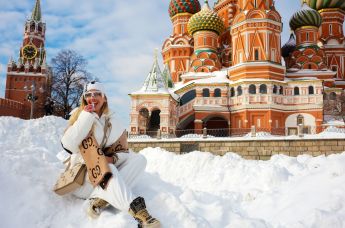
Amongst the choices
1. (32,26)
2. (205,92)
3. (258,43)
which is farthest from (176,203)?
(32,26)

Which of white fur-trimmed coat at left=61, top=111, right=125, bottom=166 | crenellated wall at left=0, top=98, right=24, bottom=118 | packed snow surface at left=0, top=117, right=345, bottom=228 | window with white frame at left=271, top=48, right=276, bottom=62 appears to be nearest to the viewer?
packed snow surface at left=0, top=117, right=345, bottom=228

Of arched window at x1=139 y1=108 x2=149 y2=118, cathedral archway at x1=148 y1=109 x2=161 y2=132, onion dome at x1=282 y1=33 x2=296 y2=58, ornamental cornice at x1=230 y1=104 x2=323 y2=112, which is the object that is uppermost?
onion dome at x1=282 y1=33 x2=296 y2=58

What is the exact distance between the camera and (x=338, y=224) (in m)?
3.76

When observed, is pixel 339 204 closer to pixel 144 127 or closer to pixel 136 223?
pixel 136 223

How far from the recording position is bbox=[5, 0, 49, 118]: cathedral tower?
4531cm

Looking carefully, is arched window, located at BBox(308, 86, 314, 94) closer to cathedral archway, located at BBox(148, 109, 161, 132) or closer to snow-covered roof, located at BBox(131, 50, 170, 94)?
snow-covered roof, located at BBox(131, 50, 170, 94)

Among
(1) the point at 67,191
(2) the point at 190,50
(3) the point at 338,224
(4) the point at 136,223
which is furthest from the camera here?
(2) the point at 190,50

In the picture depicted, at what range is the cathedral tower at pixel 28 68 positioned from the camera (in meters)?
45.3

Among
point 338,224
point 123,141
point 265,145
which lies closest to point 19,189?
point 123,141

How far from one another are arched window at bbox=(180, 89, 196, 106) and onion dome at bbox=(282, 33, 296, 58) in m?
11.1

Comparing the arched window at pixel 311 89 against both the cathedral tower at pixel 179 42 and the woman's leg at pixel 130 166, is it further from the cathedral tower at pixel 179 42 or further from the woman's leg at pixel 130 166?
the woman's leg at pixel 130 166

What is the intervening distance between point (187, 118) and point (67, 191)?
20.8 meters

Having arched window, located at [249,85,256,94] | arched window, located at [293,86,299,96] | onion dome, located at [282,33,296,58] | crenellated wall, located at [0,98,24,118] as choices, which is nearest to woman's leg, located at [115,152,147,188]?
arched window, located at [249,85,256,94]

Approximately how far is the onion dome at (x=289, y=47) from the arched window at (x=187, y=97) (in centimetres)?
1109
